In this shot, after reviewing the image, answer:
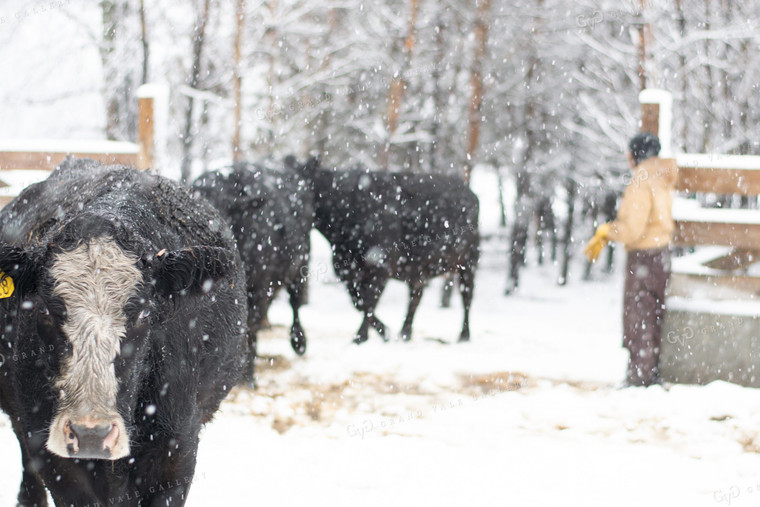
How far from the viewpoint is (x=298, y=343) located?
7.05 metres

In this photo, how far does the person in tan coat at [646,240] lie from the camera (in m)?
5.81

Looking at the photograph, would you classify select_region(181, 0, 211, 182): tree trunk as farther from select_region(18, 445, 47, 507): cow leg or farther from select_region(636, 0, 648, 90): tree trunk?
select_region(18, 445, 47, 507): cow leg

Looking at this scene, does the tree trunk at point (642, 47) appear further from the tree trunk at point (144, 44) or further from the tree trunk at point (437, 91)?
the tree trunk at point (144, 44)

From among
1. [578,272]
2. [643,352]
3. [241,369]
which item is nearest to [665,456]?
[643,352]

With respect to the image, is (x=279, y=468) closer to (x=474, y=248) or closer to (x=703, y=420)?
(x=703, y=420)

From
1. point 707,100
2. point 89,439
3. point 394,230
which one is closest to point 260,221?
point 394,230

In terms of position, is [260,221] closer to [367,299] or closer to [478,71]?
[367,299]

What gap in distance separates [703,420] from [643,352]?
3.33ft

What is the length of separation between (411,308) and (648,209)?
3.54 m

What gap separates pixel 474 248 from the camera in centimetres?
920

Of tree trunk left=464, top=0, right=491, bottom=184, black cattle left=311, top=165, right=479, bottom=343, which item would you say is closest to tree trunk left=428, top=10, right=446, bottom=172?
tree trunk left=464, top=0, right=491, bottom=184

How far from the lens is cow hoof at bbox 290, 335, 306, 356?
7035 mm

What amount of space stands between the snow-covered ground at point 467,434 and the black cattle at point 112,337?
41.4 inches

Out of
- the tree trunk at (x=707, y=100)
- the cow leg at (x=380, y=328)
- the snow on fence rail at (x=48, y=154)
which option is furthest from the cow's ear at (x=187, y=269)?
the tree trunk at (x=707, y=100)
